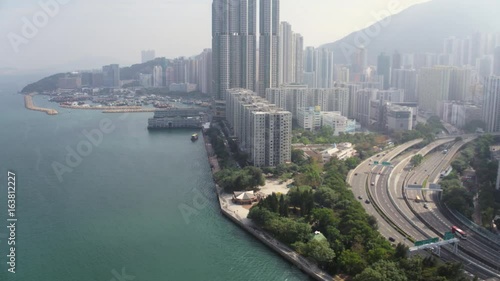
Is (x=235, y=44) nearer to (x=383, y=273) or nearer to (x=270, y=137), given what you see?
(x=270, y=137)

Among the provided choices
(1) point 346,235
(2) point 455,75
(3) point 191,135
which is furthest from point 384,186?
(2) point 455,75

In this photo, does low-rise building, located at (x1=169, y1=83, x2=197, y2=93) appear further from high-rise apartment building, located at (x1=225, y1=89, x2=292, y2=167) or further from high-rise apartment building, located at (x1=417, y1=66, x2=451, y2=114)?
high-rise apartment building, located at (x1=225, y1=89, x2=292, y2=167)

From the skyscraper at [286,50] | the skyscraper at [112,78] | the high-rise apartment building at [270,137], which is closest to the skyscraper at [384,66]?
the skyscraper at [286,50]

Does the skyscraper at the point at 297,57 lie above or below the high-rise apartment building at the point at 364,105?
above

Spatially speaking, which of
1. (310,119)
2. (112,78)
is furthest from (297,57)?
(112,78)

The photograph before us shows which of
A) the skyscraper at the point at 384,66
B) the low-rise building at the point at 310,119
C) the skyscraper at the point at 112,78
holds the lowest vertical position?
the low-rise building at the point at 310,119

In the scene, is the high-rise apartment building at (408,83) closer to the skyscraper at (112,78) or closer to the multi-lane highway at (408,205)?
the multi-lane highway at (408,205)
